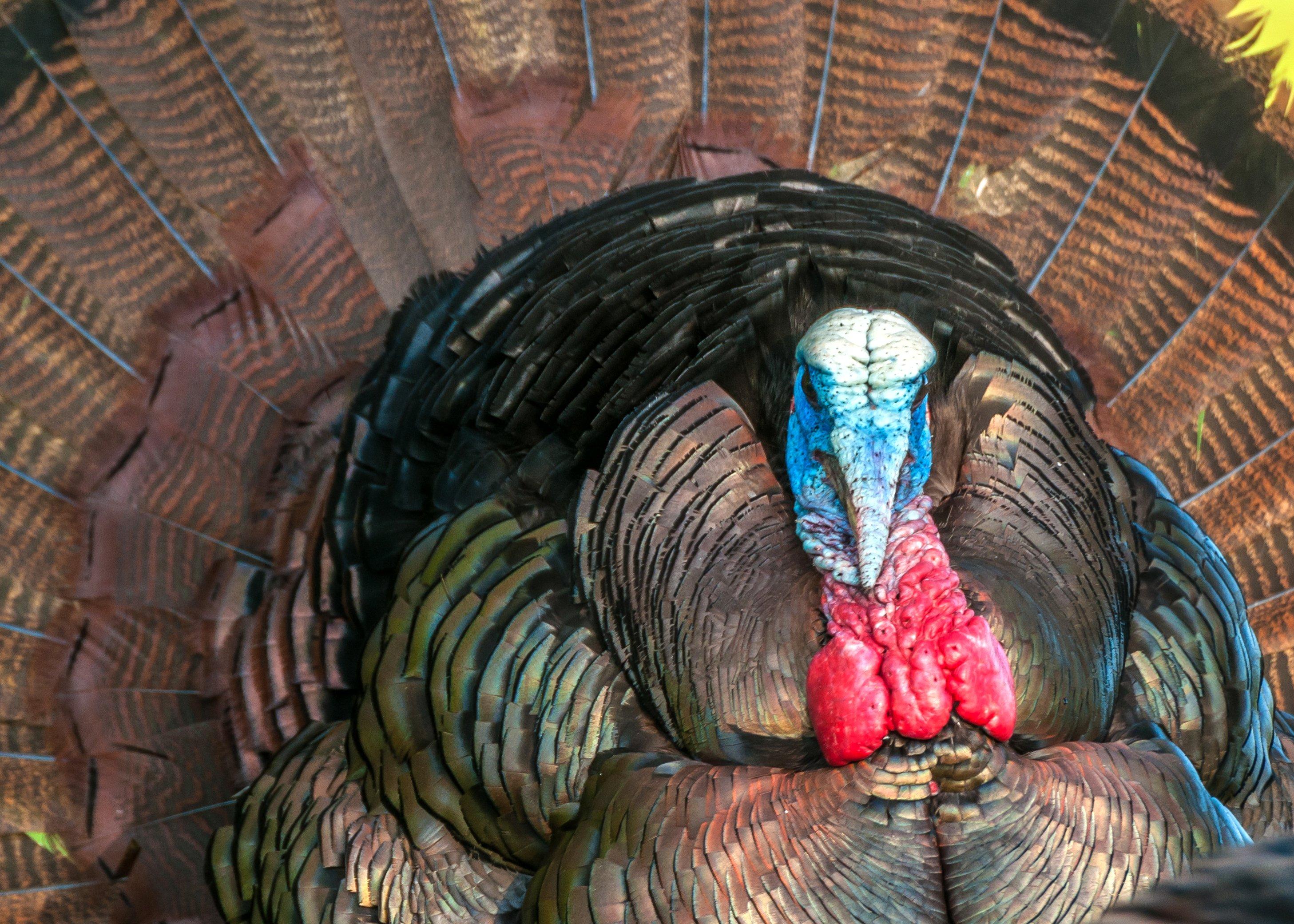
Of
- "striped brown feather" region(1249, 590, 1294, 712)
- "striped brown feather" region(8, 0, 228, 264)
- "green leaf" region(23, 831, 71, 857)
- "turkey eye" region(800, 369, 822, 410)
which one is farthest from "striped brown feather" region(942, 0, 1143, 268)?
"green leaf" region(23, 831, 71, 857)

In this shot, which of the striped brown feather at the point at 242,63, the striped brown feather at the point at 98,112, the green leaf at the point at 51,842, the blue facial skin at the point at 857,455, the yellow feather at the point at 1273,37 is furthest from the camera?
the yellow feather at the point at 1273,37

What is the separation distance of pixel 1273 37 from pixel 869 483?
1.73 metres

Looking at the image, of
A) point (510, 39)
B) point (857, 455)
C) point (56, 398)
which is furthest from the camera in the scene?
point (510, 39)

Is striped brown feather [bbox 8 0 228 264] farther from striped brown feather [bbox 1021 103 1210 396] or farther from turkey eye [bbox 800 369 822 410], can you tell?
striped brown feather [bbox 1021 103 1210 396]

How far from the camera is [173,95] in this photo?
233cm

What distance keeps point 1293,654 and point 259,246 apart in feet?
7.46

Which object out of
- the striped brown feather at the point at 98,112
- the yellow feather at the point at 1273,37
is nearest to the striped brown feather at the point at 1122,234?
the yellow feather at the point at 1273,37

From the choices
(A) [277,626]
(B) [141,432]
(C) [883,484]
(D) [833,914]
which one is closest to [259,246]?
(B) [141,432]

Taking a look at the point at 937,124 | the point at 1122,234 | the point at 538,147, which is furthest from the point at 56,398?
the point at 1122,234

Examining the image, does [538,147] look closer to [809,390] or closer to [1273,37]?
[809,390]

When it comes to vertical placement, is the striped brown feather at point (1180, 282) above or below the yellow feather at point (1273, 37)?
below

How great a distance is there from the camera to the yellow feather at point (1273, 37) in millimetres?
2510

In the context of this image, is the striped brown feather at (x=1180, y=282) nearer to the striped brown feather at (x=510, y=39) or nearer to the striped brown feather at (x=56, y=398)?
the striped brown feather at (x=510, y=39)

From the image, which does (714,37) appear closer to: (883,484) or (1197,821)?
(883,484)
